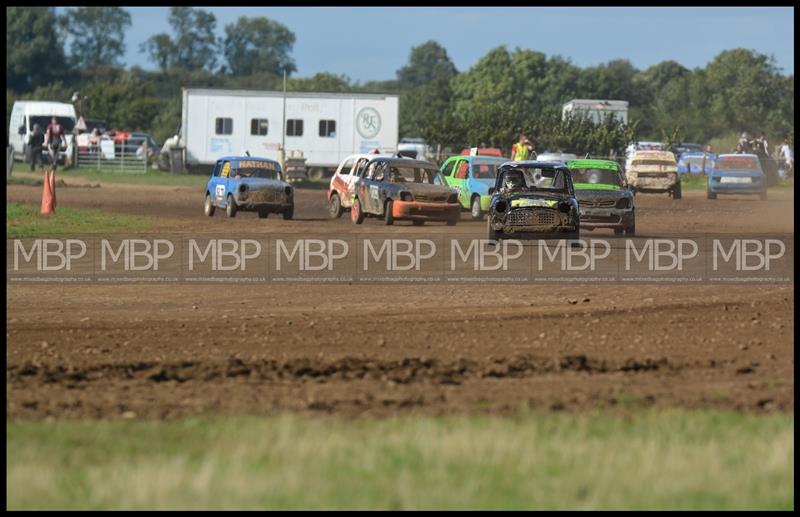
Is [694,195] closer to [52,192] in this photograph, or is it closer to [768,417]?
[52,192]

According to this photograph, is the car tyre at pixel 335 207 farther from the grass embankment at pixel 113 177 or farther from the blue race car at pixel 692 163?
the blue race car at pixel 692 163

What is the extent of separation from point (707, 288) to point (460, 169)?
43.2 feet

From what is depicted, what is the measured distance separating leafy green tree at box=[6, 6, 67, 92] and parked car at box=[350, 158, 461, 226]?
5343 inches

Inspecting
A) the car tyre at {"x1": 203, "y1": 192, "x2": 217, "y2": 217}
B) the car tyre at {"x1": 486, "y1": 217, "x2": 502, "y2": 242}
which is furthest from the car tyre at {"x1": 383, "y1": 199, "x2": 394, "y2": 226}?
the car tyre at {"x1": 203, "y1": 192, "x2": 217, "y2": 217}

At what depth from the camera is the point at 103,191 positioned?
44.1 metres

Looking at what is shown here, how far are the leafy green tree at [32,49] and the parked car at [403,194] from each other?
135709mm

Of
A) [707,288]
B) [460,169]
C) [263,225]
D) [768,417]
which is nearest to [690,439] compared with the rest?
[768,417]

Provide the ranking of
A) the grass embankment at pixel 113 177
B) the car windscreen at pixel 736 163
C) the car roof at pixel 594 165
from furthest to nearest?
the grass embankment at pixel 113 177, the car windscreen at pixel 736 163, the car roof at pixel 594 165

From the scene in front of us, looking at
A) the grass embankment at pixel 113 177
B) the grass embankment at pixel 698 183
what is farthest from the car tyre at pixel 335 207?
the grass embankment at pixel 698 183

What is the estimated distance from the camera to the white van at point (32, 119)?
207 feet

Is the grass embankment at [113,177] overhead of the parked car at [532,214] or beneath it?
beneath

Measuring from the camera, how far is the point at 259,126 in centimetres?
5619

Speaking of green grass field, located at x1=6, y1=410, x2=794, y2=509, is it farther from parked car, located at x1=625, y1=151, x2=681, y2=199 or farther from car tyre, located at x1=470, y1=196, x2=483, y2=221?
parked car, located at x1=625, y1=151, x2=681, y2=199

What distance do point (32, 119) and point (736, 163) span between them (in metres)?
32.0
